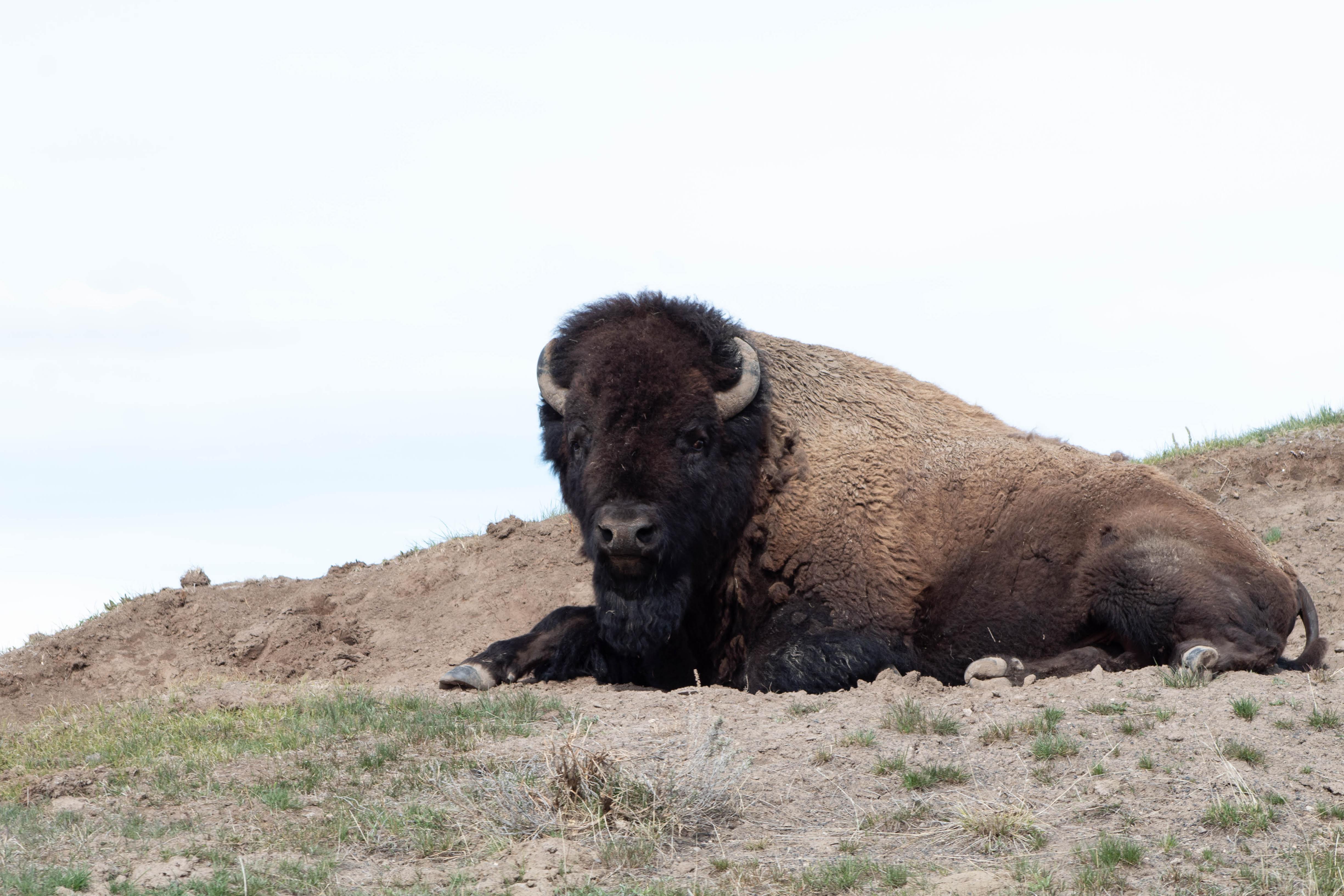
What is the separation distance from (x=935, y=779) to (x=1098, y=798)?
65 centimetres

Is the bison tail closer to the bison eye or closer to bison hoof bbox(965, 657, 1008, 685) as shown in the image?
bison hoof bbox(965, 657, 1008, 685)

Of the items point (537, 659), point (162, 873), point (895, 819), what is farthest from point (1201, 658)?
point (162, 873)

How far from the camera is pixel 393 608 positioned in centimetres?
1152

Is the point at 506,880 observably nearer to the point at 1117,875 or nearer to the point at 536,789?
the point at 536,789

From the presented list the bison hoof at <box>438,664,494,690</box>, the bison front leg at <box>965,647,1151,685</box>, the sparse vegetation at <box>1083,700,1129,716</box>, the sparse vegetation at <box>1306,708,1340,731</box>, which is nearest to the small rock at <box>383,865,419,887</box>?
the bison hoof at <box>438,664,494,690</box>

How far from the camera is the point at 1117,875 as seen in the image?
4340mm

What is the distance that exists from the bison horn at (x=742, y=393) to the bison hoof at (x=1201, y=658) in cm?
288

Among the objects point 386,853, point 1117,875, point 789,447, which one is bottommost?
point 1117,875

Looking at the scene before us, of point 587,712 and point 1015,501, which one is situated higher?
point 1015,501

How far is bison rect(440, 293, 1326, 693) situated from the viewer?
720cm

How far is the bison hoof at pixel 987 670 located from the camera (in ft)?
23.8

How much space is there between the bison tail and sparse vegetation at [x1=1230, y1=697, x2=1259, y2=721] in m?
1.70

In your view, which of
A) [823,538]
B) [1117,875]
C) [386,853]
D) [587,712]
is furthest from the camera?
[823,538]

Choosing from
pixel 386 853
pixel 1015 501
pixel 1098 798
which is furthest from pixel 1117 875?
pixel 1015 501
